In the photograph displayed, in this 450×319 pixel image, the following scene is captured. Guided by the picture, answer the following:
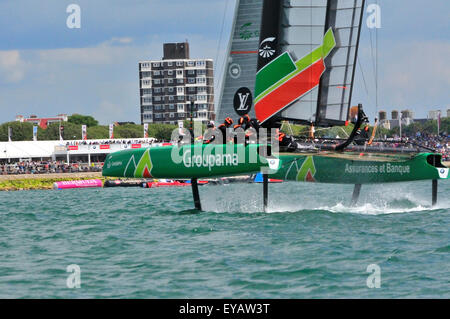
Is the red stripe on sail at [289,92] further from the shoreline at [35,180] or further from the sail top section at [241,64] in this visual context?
the shoreline at [35,180]

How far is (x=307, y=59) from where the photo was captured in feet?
42.3

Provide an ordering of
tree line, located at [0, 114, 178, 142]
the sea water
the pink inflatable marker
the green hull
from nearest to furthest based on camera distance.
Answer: the sea water
the green hull
the pink inflatable marker
tree line, located at [0, 114, 178, 142]

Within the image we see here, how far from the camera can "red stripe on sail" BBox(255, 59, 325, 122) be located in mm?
12977

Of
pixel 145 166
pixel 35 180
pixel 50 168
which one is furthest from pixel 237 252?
pixel 50 168

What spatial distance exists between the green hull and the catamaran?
17mm

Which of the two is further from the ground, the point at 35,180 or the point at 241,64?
the point at 241,64

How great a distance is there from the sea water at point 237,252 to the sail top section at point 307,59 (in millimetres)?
1623

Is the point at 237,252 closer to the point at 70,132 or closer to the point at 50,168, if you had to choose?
the point at 50,168

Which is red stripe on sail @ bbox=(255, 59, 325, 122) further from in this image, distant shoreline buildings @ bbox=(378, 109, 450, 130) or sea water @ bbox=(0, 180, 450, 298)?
distant shoreline buildings @ bbox=(378, 109, 450, 130)

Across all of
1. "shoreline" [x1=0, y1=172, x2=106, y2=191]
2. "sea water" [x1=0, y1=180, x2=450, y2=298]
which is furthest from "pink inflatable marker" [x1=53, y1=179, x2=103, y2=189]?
"sea water" [x1=0, y1=180, x2=450, y2=298]

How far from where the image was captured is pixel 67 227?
1148 centimetres

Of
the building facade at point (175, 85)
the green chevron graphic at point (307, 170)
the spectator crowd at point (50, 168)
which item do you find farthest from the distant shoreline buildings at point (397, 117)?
the green chevron graphic at point (307, 170)

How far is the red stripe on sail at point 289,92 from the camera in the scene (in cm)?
1298

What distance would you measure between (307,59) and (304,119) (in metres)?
1.09
